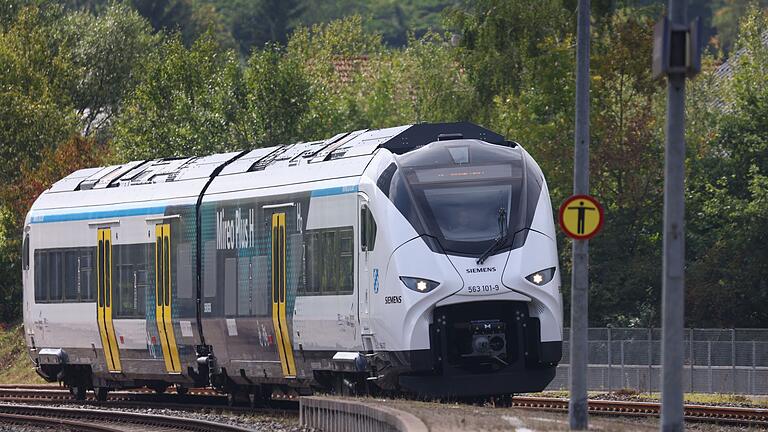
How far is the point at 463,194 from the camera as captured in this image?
24.4 m

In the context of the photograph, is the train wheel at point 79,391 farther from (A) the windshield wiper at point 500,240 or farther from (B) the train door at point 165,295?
(A) the windshield wiper at point 500,240

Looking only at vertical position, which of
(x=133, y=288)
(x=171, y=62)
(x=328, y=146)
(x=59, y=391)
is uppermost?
(x=171, y=62)

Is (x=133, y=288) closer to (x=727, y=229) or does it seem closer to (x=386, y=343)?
(x=386, y=343)

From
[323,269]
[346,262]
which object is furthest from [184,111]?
[346,262]

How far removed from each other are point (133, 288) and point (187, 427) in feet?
16.9

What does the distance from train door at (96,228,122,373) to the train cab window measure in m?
6.83

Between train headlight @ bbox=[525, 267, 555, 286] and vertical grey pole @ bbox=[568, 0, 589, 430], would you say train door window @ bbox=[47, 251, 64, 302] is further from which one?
vertical grey pole @ bbox=[568, 0, 589, 430]

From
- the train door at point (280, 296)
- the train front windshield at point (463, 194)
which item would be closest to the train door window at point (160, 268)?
the train door at point (280, 296)

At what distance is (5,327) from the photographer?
52688mm

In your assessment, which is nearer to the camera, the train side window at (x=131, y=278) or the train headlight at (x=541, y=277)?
the train headlight at (x=541, y=277)

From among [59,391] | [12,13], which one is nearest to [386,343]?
[59,391]

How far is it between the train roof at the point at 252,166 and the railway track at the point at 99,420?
380 centimetres

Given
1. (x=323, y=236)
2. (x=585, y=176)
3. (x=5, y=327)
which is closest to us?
(x=585, y=176)

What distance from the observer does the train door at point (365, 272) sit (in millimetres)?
24469
